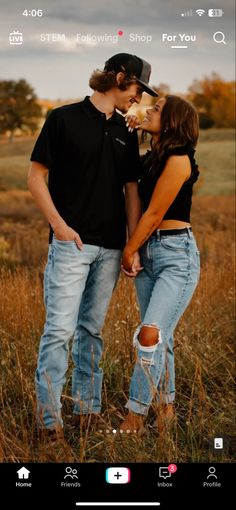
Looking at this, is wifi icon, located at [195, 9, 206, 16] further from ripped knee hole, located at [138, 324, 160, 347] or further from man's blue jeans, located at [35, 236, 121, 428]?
ripped knee hole, located at [138, 324, 160, 347]

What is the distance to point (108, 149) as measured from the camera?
374 centimetres

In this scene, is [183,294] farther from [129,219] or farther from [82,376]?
[82,376]

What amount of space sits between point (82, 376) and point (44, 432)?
55 cm

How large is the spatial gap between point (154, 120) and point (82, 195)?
481 millimetres

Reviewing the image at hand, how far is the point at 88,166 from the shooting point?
12.1ft
